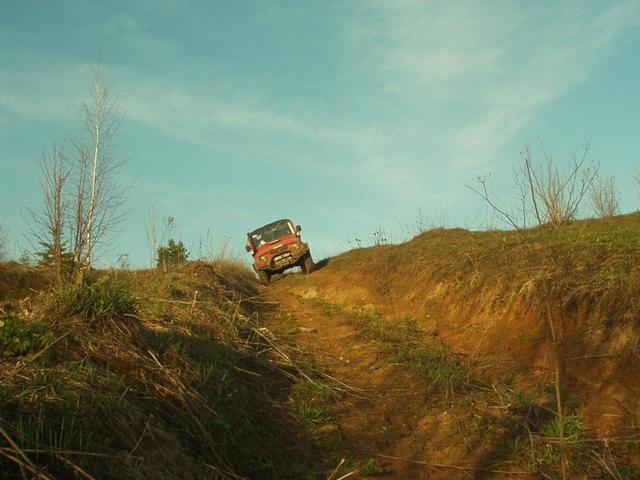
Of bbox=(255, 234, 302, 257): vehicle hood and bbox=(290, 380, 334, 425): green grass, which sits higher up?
bbox=(255, 234, 302, 257): vehicle hood

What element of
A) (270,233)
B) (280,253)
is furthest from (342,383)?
(270,233)

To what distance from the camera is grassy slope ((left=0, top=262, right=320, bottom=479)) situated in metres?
3.11

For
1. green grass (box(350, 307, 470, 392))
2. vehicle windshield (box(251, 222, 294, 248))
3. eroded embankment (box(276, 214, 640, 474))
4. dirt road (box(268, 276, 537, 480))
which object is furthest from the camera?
vehicle windshield (box(251, 222, 294, 248))

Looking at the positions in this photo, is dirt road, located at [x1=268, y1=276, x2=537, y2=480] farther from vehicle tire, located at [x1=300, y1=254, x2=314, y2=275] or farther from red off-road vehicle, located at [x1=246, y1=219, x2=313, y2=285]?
vehicle tire, located at [x1=300, y1=254, x2=314, y2=275]

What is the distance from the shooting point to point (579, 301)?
20.4 feet

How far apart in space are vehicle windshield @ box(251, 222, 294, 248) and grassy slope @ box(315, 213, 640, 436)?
24.4 ft

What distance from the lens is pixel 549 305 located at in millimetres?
4406

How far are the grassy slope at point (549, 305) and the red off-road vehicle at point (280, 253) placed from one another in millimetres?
6517

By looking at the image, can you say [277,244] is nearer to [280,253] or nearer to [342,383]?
[280,253]

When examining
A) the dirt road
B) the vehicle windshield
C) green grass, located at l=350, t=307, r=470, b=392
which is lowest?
the dirt road

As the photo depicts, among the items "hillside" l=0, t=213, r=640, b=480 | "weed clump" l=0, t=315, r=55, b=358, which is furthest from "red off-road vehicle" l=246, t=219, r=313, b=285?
"weed clump" l=0, t=315, r=55, b=358

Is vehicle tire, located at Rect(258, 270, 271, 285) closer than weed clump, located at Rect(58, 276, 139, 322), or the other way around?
weed clump, located at Rect(58, 276, 139, 322)

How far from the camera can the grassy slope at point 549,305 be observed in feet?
17.3

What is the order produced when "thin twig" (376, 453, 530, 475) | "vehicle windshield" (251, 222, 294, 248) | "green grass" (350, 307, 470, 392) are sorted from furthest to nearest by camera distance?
1. "vehicle windshield" (251, 222, 294, 248)
2. "green grass" (350, 307, 470, 392)
3. "thin twig" (376, 453, 530, 475)
